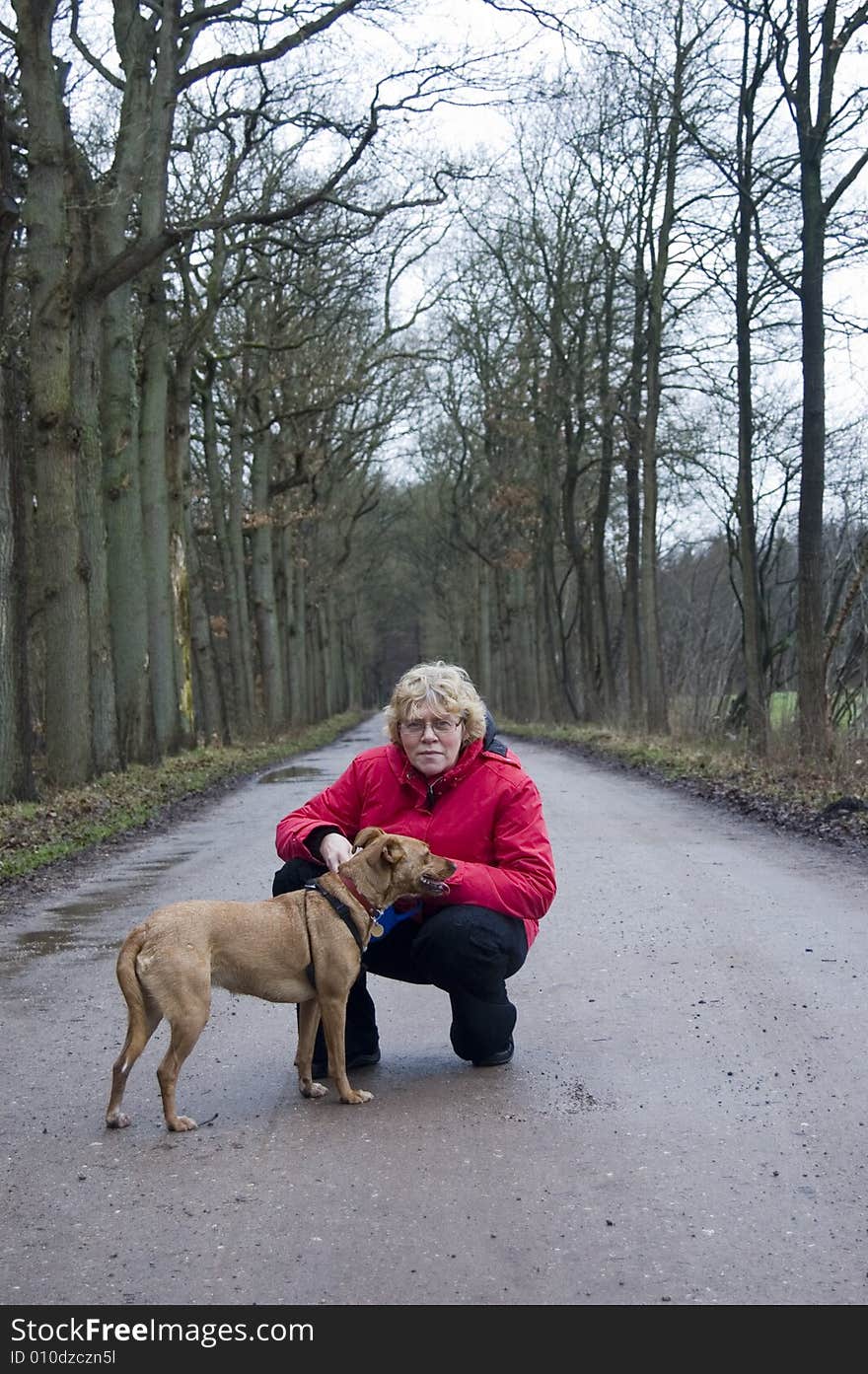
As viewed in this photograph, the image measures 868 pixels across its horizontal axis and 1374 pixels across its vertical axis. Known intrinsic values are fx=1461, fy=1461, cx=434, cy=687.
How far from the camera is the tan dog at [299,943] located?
5211 mm

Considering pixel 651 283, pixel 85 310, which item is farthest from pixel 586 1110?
pixel 651 283

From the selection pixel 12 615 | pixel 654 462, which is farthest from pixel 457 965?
pixel 654 462

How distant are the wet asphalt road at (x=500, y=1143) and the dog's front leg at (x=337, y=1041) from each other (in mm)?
88

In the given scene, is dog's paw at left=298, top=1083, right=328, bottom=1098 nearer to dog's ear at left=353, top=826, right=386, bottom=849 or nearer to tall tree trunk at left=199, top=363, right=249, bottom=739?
dog's ear at left=353, top=826, right=386, bottom=849

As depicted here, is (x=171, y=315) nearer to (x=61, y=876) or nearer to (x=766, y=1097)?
(x=61, y=876)

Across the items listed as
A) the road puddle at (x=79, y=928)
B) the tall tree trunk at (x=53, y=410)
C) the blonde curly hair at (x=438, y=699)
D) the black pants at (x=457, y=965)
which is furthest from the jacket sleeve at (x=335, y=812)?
the tall tree trunk at (x=53, y=410)

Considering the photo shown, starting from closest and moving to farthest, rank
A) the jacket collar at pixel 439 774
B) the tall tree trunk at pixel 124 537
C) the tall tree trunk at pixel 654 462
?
the jacket collar at pixel 439 774 → the tall tree trunk at pixel 124 537 → the tall tree trunk at pixel 654 462

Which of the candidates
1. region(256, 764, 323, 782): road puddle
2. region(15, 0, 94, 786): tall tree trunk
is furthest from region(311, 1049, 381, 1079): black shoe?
region(256, 764, 323, 782): road puddle

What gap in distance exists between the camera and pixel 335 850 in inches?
228

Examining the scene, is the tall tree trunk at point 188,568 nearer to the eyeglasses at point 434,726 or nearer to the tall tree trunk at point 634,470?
the tall tree trunk at point 634,470

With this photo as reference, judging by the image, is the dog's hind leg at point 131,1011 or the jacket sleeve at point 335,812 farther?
the jacket sleeve at point 335,812

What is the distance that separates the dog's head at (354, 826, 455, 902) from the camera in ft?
18.1

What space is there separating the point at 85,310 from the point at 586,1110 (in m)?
15.9

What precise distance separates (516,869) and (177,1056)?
1.58m
